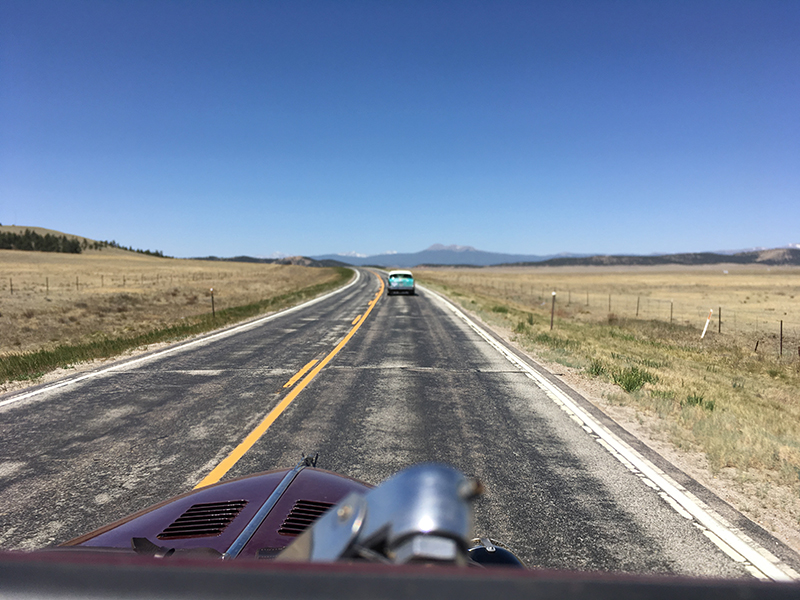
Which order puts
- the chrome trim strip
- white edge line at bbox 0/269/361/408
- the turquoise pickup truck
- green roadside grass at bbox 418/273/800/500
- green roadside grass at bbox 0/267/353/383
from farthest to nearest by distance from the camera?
the turquoise pickup truck → green roadside grass at bbox 0/267/353/383 → white edge line at bbox 0/269/361/408 → green roadside grass at bbox 418/273/800/500 → the chrome trim strip

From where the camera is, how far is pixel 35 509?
407 cm

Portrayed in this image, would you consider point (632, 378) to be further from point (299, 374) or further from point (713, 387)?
point (299, 374)

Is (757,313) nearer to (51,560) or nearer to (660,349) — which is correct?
(660,349)

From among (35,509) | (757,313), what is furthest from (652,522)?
(757,313)

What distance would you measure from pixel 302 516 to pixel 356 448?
3216 mm

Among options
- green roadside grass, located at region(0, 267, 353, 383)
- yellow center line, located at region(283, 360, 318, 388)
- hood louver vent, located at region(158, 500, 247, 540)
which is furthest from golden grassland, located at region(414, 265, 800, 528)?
green roadside grass, located at region(0, 267, 353, 383)

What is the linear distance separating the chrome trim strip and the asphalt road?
1862 mm

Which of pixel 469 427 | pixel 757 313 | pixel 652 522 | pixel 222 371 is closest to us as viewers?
pixel 652 522

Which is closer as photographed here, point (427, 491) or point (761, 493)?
point (427, 491)

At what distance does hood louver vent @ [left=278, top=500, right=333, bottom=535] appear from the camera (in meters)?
2.22

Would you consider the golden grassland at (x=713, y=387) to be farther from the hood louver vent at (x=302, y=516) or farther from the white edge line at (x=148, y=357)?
the white edge line at (x=148, y=357)

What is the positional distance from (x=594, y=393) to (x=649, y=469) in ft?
10.9

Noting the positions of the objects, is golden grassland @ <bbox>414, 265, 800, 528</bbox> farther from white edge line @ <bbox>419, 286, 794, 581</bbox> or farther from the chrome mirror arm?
the chrome mirror arm

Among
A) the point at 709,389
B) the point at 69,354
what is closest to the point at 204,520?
the point at 709,389
